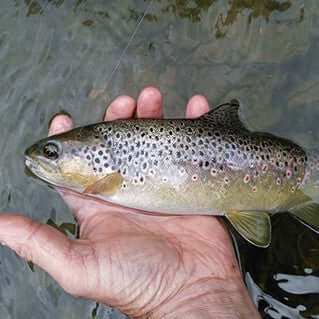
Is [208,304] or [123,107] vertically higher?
[123,107]

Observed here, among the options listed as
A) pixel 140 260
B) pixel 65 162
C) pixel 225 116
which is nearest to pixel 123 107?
pixel 65 162

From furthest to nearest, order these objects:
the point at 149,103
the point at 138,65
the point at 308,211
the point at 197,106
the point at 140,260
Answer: the point at 138,65
the point at 197,106
the point at 149,103
the point at 308,211
the point at 140,260

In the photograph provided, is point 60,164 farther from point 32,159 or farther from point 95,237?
point 95,237

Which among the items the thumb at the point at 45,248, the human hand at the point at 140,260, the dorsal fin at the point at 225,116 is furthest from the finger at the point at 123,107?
the thumb at the point at 45,248

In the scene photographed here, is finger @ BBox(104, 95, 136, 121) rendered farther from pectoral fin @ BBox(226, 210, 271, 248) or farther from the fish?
pectoral fin @ BBox(226, 210, 271, 248)

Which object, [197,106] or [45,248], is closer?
[45,248]

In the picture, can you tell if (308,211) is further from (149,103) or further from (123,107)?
(123,107)
